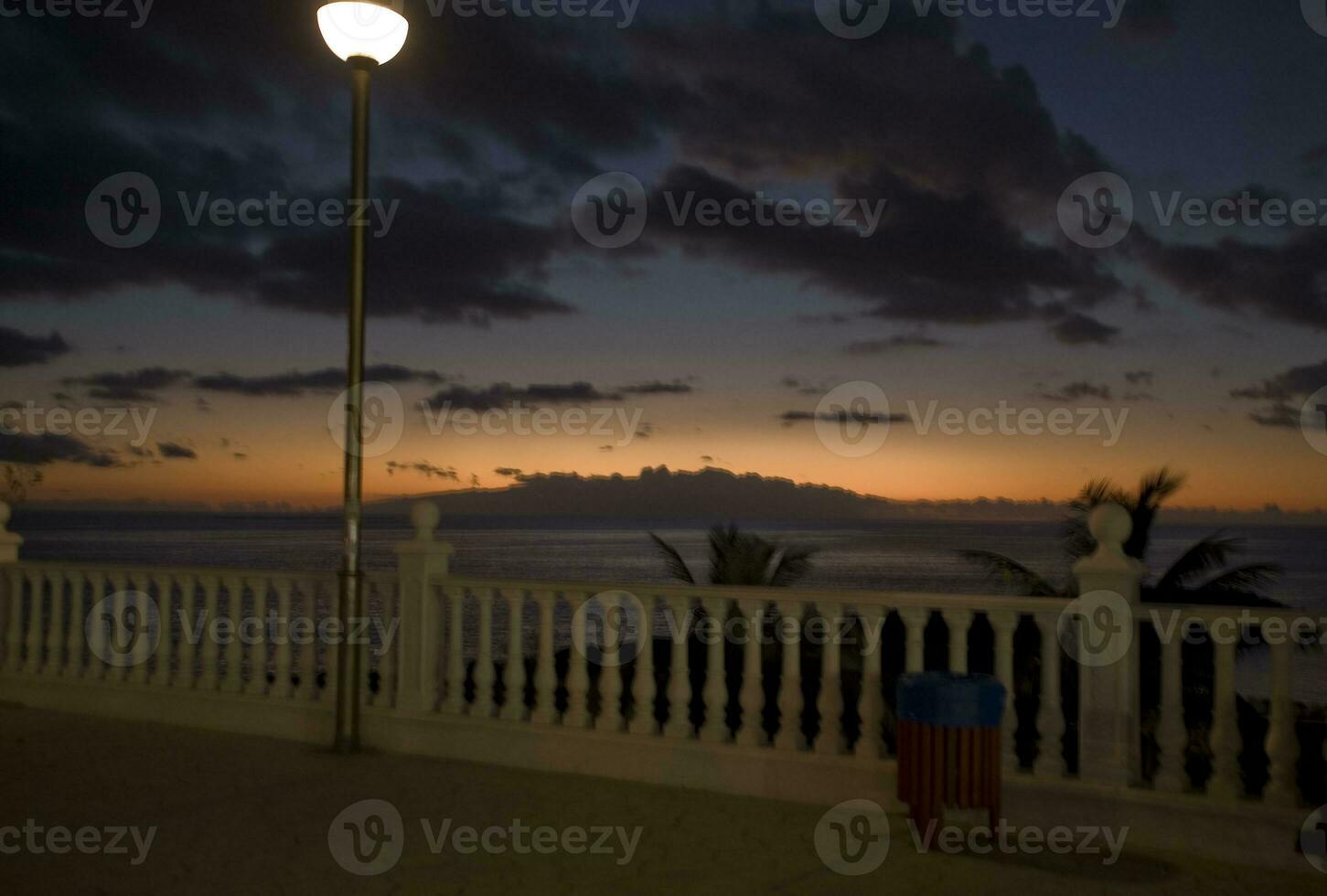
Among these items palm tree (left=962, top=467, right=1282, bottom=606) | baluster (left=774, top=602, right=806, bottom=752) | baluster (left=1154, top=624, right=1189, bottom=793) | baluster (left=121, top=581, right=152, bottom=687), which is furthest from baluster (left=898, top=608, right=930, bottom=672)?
palm tree (left=962, top=467, right=1282, bottom=606)

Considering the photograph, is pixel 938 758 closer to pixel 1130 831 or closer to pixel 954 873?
pixel 954 873

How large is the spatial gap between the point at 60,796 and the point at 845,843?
14.9ft

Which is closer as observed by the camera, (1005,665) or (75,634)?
(1005,665)

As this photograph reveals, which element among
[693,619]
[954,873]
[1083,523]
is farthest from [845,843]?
[693,619]

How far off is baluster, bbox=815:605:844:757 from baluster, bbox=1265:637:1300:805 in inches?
83.3

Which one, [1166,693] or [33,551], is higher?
[1166,693]

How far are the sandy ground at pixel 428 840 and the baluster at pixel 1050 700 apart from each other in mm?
523

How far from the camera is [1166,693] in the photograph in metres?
5.40

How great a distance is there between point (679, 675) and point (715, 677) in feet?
0.75

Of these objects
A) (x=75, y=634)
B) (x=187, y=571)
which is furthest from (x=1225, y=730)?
(x=75, y=634)

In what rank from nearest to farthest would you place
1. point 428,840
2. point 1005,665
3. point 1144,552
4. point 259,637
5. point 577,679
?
point 428,840 → point 1005,665 → point 577,679 → point 259,637 → point 1144,552

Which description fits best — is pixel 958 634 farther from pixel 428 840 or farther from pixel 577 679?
pixel 428 840

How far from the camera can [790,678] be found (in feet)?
20.5

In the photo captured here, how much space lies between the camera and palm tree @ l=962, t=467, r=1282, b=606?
13.3 metres
